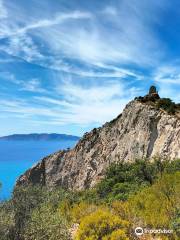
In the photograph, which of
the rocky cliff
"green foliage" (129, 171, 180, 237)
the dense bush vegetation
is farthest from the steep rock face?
the dense bush vegetation

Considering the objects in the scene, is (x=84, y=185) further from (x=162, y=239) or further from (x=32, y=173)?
(x=162, y=239)

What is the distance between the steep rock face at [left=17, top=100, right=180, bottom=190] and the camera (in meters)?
56.2

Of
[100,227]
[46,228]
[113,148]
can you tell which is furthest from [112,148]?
[46,228]

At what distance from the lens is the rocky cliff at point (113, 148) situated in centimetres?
5619

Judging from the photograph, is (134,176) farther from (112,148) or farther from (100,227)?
(100,227)

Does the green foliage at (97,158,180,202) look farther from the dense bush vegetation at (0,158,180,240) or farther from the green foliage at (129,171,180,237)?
the green foliage at (129,171,180,237)

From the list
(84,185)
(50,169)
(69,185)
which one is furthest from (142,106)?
(50,169)

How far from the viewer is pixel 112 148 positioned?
71688 millimetres

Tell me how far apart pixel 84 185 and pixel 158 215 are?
162ft

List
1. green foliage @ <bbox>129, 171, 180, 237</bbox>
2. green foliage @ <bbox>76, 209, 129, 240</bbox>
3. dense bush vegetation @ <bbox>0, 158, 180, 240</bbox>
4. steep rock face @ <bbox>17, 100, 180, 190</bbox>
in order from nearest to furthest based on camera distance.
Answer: dense bush vegetation @ <bbox>0, 158, 180, 240</bbox> < green foliage @ <bbox>76, 209, 129, 240</bbox> < green foliage @ <bbox>129, 171, 180, 237</bbox> < steep rock face @ <bbox>17, 100, 180, 190</bbox>

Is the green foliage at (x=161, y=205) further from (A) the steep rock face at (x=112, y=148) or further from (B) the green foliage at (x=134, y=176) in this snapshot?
(A) the steep rock face at (x=112, y=148)

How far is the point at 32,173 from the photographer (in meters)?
88.7

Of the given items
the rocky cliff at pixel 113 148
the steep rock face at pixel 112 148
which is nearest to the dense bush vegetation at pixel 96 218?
the rocky cliff at pixel 113 148

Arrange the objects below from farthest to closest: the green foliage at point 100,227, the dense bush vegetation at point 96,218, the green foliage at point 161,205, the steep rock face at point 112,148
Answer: the steep rock face at point 112,148 < the green foliage at point 161,205 < the green foliage at point 100,227 < the dense bush vegetation at point 96,218
